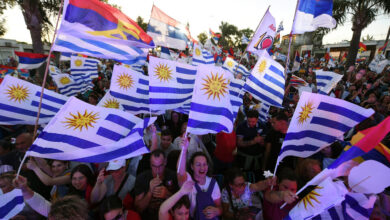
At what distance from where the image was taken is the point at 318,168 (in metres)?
2.93

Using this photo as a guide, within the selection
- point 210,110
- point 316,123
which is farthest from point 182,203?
point 316,123

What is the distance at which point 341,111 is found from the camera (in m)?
2.58

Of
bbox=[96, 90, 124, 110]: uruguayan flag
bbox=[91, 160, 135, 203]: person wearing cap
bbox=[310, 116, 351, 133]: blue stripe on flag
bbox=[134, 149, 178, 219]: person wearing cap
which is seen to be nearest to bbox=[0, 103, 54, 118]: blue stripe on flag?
bbox=[96, 90, 124, 110]: uruguayan flag

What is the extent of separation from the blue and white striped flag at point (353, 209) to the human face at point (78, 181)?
2.77 meters

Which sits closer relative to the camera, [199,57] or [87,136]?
[87,136]

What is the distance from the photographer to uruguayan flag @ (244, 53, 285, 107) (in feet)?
15.7

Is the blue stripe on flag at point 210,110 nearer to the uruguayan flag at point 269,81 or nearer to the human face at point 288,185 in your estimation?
the human face at point 288,185

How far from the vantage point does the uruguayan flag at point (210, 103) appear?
9.01ft

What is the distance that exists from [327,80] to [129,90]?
→ 582 centimetres

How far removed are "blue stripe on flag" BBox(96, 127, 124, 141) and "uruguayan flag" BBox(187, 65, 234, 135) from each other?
924 millimetres

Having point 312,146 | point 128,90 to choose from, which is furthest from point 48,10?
point 312,146

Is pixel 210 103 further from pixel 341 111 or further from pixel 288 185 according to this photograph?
pixel 341 111

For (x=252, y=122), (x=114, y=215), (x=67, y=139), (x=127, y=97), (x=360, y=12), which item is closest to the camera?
(x=114, y=215)

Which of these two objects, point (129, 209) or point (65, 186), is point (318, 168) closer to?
point (129, 209)
